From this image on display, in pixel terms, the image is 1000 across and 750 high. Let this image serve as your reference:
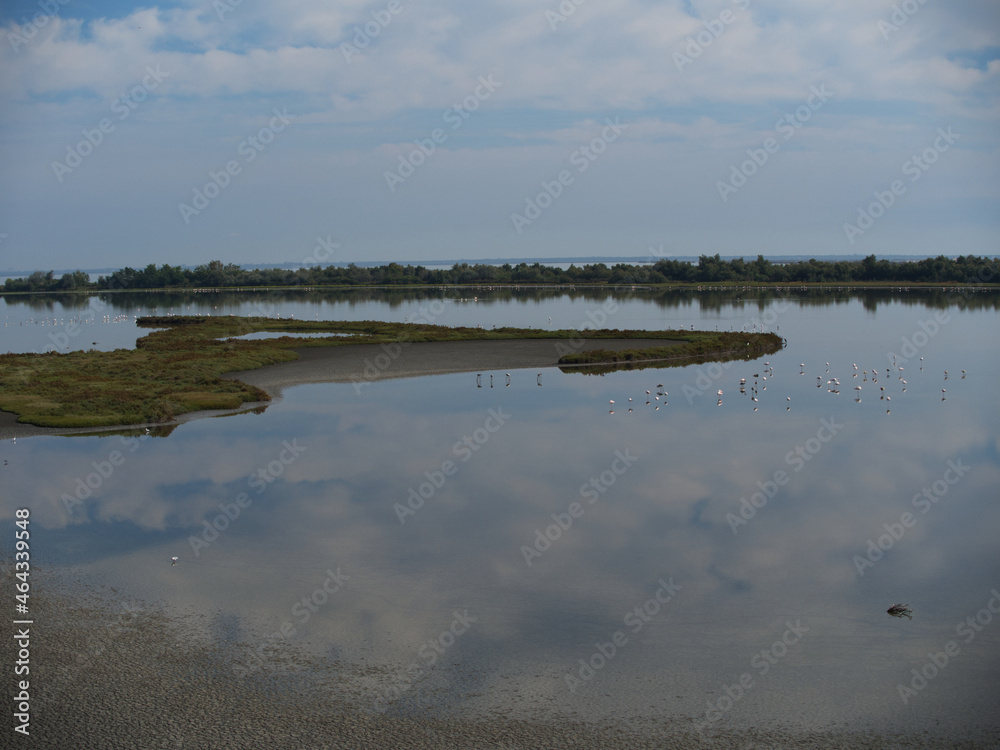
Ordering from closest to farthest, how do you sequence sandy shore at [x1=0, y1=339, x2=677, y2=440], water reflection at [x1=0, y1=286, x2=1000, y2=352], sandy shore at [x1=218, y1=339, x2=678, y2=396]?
sandy shore at [x1=0, y1=339, x2=677, y2=440] → sandy shore at [x1=218, y1=339, x2=678, y2=396] → water reflection at [x1=0, y1=286, x2=1000, y2=352]

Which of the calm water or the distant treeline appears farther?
the distant treeline

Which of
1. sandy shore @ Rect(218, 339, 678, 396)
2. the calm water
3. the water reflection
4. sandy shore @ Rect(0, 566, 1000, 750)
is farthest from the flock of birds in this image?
the water reflection

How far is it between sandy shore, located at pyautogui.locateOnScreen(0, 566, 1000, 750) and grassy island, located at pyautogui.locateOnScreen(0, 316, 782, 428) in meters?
21.8

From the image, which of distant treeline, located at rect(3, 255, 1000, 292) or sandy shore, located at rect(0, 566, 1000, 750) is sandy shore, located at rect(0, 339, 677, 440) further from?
distant treeline, located at rect(3, 255, 1000, 292)

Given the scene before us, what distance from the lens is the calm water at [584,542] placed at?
13.7 m

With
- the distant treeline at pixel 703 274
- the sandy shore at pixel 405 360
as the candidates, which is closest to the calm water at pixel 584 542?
the sandy shore at pixel 405 360

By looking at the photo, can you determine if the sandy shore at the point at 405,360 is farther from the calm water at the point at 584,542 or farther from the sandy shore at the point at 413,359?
the calm water at the point at 584,542

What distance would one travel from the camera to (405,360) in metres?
54.4

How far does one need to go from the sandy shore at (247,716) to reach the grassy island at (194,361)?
21777 millimetres

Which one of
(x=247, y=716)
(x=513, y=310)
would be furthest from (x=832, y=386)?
(x=513, y=310)

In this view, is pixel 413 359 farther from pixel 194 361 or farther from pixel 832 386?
pixel 832 386

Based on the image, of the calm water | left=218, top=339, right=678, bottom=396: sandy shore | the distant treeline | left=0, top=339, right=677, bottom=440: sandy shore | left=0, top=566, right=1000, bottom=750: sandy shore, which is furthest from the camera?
the distant treeline

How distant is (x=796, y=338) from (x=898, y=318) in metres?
25.6

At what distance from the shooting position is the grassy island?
36.0 m
